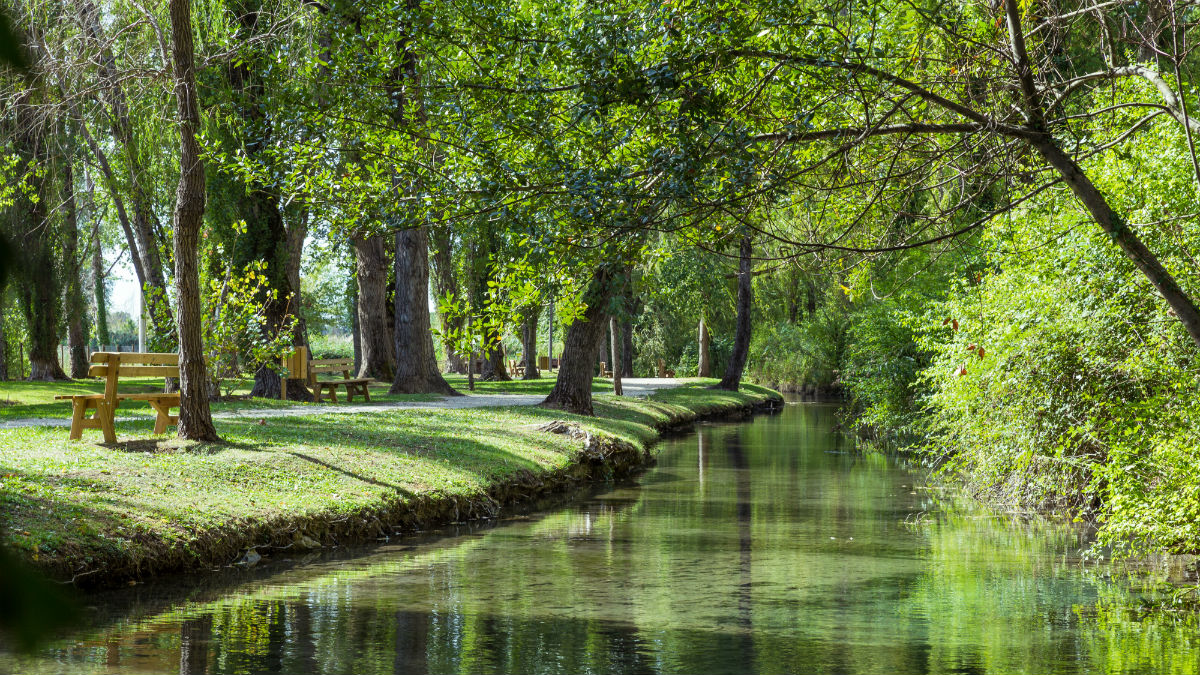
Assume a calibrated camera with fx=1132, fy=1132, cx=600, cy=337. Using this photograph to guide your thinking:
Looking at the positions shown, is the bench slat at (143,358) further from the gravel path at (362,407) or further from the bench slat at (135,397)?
the gravel path at (362,407)

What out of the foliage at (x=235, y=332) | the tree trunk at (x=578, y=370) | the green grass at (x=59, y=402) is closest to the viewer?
the green grass at (x=59, y=402)

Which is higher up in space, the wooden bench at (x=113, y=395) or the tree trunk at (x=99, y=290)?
the tree trunk at (x=99, y=290)

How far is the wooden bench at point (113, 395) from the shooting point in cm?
1277

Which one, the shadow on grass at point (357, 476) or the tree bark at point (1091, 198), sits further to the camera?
the shadow on grass at point (357, 476)

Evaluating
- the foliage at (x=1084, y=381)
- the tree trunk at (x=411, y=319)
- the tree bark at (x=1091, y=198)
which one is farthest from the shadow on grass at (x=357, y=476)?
the tree trunk at (x=411, y=319)

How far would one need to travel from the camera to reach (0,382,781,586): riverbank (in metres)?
9.28

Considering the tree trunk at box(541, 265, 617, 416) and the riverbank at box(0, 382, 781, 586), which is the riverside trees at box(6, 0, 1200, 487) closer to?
the riverbank at box(0, 382, 781, 586)

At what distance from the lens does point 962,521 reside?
14125 millimetres

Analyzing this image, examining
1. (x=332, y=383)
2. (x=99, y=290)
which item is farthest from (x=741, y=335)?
(x=99, y=290)

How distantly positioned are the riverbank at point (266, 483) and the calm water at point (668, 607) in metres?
0.47

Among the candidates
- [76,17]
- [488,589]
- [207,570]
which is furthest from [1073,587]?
[76,17]

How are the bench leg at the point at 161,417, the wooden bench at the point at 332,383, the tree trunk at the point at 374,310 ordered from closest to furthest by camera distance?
the bench leg at the point at 161,417 < the wooden bench at the point at 332,383 < the tree trunk at the point at 374,310

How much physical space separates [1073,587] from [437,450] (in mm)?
8524

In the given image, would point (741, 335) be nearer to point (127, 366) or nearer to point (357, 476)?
point (357, 476)
